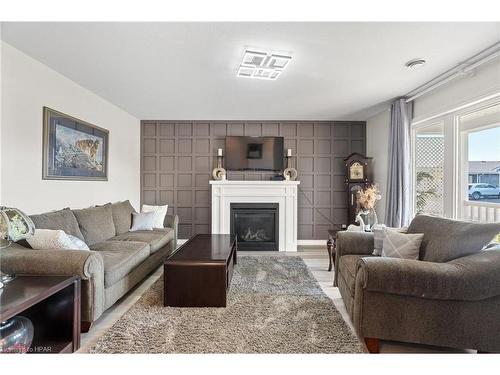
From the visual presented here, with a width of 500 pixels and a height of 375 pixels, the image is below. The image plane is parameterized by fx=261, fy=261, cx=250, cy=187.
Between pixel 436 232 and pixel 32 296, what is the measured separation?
2896mm

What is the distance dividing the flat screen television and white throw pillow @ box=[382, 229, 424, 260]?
2.99m

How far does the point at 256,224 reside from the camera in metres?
4.96

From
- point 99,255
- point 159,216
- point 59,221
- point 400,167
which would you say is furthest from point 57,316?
point 400,167

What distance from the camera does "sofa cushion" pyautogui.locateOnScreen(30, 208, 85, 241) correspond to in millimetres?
2459

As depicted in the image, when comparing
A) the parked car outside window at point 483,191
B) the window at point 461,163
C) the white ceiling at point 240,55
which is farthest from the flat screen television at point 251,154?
the parked car outside window at point 483,191

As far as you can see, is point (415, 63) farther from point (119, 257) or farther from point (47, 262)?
point (47, 262)

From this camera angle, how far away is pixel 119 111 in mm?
4480

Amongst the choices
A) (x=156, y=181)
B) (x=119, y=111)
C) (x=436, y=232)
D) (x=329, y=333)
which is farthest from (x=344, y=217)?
(x=119, y=111)

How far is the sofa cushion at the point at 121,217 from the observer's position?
147 inches

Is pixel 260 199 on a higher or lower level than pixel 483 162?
lower

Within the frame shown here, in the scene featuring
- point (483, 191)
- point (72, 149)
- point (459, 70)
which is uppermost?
point (459, 70)

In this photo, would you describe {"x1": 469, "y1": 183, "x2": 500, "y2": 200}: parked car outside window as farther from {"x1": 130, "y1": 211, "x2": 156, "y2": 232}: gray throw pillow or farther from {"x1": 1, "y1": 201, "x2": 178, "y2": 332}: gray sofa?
{"x1": 130, "y1": 211, "x2": 156, "y2": 232}: gray throw pillow

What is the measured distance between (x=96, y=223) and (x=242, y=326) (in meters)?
2.23

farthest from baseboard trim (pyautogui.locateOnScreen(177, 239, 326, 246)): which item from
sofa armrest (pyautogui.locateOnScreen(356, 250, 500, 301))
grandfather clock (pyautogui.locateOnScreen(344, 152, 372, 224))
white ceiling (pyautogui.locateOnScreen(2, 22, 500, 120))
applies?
sofa armrest (pyautogui.locateOnScreen(356, 250, 500, 301))
